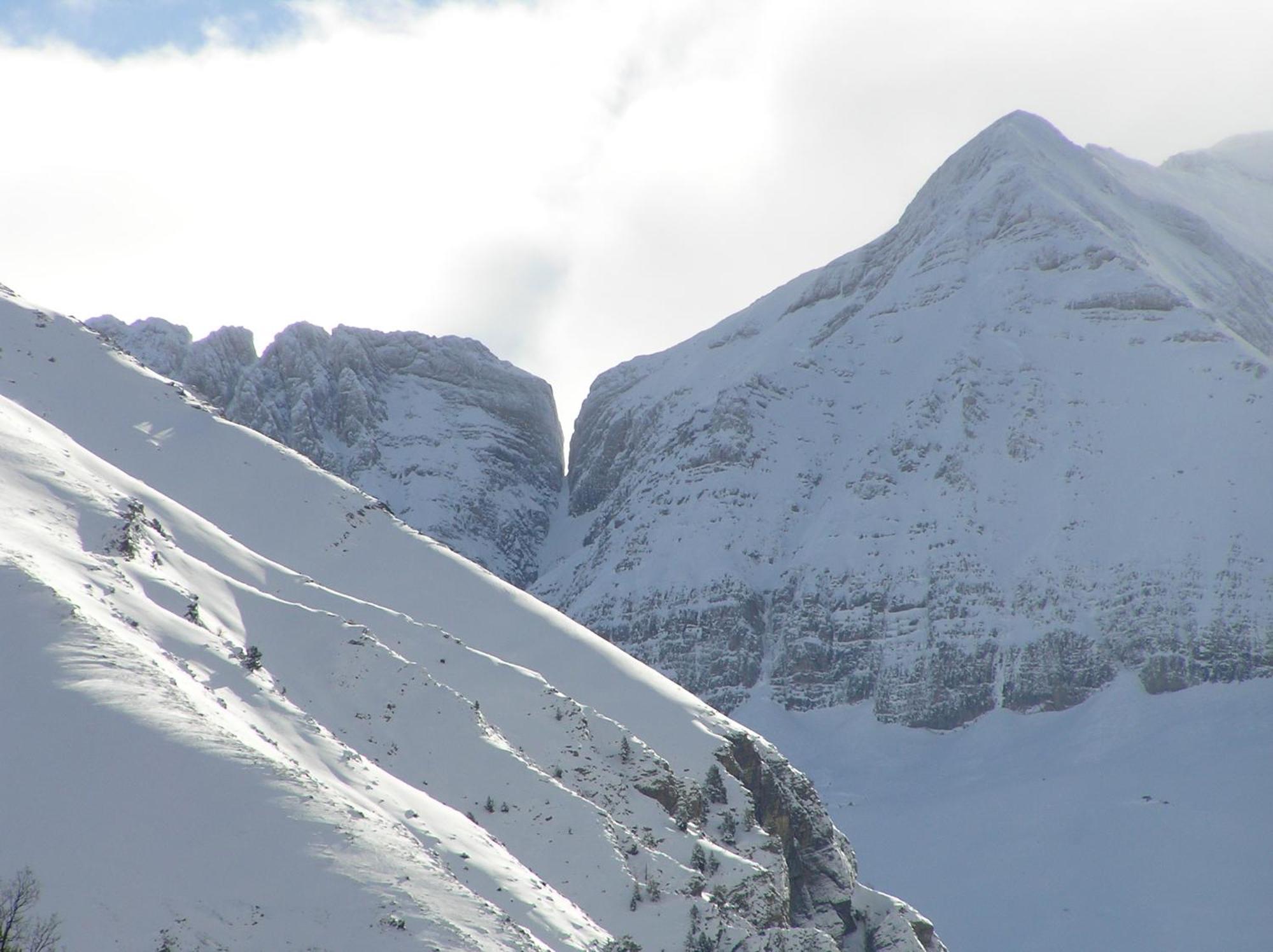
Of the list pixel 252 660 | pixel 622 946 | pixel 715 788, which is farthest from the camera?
pixel 715 788

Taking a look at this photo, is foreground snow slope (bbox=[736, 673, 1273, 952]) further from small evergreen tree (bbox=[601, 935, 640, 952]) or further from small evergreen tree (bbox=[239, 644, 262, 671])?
small evergreen tree (bbox=[239, 644, 262, 671])

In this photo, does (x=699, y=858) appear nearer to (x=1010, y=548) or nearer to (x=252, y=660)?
(x=252, y=660)

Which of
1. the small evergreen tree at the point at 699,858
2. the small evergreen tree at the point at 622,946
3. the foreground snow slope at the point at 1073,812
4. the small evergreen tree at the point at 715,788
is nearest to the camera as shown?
the small evergreen tree at the point at 622,946

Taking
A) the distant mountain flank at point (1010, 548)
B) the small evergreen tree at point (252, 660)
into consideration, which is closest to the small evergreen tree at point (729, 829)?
the small evergreen tree at point (252, 660)

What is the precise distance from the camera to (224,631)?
6956cm

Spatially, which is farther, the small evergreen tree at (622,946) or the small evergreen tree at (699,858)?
the small evergreen tree at (699,858)

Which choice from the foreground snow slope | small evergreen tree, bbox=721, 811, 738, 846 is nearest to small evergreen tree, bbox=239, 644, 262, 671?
small evergreen tree, bbox=721, 811, 738, 846

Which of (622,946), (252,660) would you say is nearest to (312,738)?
(252,660)

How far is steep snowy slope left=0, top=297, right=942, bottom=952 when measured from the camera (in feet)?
163

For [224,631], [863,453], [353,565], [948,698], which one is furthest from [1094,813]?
[224,631]

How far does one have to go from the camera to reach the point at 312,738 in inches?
2491

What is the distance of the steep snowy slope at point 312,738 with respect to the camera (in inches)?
1954

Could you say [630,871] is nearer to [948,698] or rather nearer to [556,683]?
[556,683]

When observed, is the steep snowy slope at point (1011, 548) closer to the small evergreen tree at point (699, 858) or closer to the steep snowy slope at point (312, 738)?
the steep snowy slope at point (312, 738)
